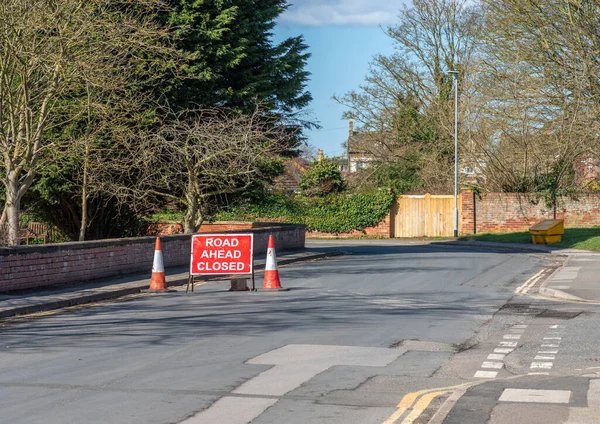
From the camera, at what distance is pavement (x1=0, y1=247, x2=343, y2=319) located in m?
14.2

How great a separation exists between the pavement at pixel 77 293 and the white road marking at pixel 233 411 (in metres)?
7.08

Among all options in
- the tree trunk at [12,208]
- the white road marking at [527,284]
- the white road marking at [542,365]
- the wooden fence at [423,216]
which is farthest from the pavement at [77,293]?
the wooden fence at [423,216]

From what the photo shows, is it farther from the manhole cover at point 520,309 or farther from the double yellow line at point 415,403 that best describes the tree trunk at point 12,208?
the double yellow line at point 415,403

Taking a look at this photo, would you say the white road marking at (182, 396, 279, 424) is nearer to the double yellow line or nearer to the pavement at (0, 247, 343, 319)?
the double yellow line

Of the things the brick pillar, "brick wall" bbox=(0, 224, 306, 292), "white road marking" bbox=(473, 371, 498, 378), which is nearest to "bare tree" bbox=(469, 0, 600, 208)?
the brick pillar

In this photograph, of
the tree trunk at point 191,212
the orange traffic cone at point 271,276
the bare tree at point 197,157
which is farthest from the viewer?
the tree trunk at point 191,212

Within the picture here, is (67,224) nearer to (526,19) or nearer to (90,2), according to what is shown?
(90,2)

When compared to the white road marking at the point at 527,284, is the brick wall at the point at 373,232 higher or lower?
higher

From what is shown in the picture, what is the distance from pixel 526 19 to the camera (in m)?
32.6

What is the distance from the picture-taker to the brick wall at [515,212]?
4394 centimetres

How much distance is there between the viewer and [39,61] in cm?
1841

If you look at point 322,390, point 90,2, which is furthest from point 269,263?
point 322,390

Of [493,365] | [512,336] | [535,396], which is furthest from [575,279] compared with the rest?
[535,396]

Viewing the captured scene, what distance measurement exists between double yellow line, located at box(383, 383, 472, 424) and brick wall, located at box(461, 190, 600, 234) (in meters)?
37.4
